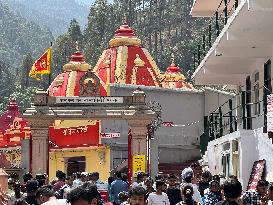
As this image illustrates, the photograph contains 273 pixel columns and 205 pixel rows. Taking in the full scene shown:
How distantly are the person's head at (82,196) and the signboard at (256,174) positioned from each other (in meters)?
10.1

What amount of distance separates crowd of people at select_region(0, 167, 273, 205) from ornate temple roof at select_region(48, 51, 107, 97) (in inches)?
801

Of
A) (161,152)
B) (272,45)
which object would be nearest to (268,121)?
(272,45)

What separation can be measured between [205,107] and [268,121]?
26512mm

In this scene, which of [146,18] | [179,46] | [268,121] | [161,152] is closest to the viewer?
[268,121]

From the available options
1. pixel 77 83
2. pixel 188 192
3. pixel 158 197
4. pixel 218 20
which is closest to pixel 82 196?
pixel 188 192

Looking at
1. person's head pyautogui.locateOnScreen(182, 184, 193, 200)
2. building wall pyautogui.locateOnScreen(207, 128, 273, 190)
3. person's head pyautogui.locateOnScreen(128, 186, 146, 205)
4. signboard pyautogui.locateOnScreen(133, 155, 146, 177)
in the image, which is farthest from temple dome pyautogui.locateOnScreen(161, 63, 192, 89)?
person's head pyautogui.locateOnScreen(128, 186, 146, 205)

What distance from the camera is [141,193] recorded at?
8414 millimetres

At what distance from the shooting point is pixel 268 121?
14797 mm

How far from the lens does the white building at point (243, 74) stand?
1591 cm

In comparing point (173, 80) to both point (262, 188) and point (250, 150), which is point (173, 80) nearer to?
point (250, 150)

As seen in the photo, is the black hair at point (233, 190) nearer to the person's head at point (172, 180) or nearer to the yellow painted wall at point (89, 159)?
the person's head at point (172, 180)

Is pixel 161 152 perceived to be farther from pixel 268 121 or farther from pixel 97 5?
pixel 97 5

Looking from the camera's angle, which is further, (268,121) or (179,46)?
(179,46)

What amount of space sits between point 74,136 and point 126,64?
6.44 meters
